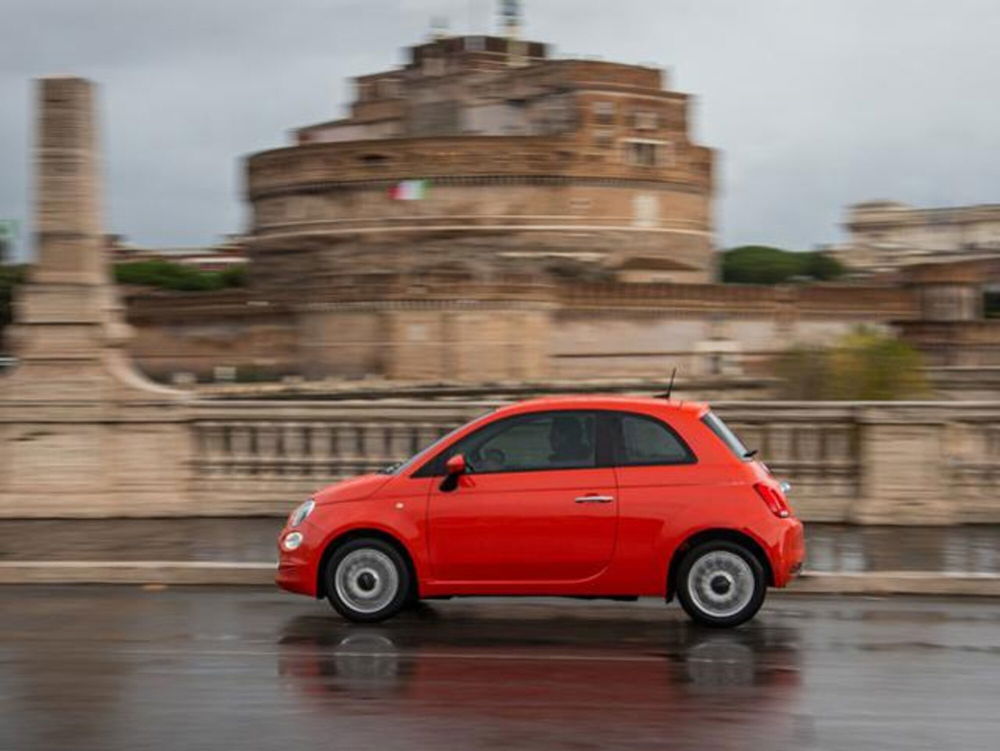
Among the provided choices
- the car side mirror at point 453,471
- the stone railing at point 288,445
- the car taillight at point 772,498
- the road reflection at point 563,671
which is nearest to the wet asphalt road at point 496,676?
the road reflection at point 563,671

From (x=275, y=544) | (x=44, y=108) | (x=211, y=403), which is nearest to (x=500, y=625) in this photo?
(x=275, y=544)

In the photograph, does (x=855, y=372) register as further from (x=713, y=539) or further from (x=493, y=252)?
(x=713, y=539)

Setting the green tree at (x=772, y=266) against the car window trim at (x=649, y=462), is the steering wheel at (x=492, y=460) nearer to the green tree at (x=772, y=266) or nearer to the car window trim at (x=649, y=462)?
the car window trim at (x=649, y=462)

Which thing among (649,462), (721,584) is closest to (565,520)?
(649,462)

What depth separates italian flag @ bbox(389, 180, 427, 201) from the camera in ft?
302

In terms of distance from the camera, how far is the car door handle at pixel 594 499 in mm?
9375

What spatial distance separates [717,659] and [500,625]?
167 centimetres

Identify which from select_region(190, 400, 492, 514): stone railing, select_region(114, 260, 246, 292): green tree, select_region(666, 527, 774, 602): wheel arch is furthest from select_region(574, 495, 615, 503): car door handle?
select_region(114, 260, 246, 292): green tree

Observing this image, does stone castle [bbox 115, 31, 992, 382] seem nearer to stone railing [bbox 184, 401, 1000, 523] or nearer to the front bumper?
stone railing [bbox 184, 401, 1000, 523]

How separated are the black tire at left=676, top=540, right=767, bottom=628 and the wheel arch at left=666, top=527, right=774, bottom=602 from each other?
3cm

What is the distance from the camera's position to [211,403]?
1553cm

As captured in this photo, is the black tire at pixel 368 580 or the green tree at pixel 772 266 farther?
the green tree at pixel 772 266

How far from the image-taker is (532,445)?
9.63m

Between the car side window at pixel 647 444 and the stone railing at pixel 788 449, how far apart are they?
5197mm
